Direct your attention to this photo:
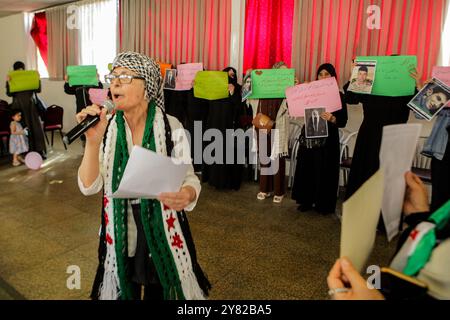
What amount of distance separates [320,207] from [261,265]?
144 centimetres

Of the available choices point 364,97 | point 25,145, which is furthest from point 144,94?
point 25,145

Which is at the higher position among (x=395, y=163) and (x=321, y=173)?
(x=395, y=163)

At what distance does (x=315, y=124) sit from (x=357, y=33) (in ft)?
5.15

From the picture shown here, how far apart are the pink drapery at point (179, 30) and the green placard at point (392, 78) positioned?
3.04 m

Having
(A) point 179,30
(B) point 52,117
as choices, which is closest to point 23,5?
(B) point 52,117

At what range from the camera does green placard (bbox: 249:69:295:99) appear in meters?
3.79

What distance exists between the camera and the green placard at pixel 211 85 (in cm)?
448

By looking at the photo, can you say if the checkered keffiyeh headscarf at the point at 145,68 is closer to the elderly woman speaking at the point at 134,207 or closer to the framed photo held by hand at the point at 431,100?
the elderly woman speaking at the point at 134,207

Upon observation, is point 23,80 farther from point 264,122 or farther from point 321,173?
point 321,173

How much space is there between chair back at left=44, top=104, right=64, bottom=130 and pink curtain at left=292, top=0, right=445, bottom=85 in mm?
4509

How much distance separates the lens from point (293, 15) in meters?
5.02

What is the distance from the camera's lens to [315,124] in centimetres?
371

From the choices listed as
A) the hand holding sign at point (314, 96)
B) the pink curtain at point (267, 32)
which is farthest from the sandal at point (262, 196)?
the pink curtain at point (267, 32)
